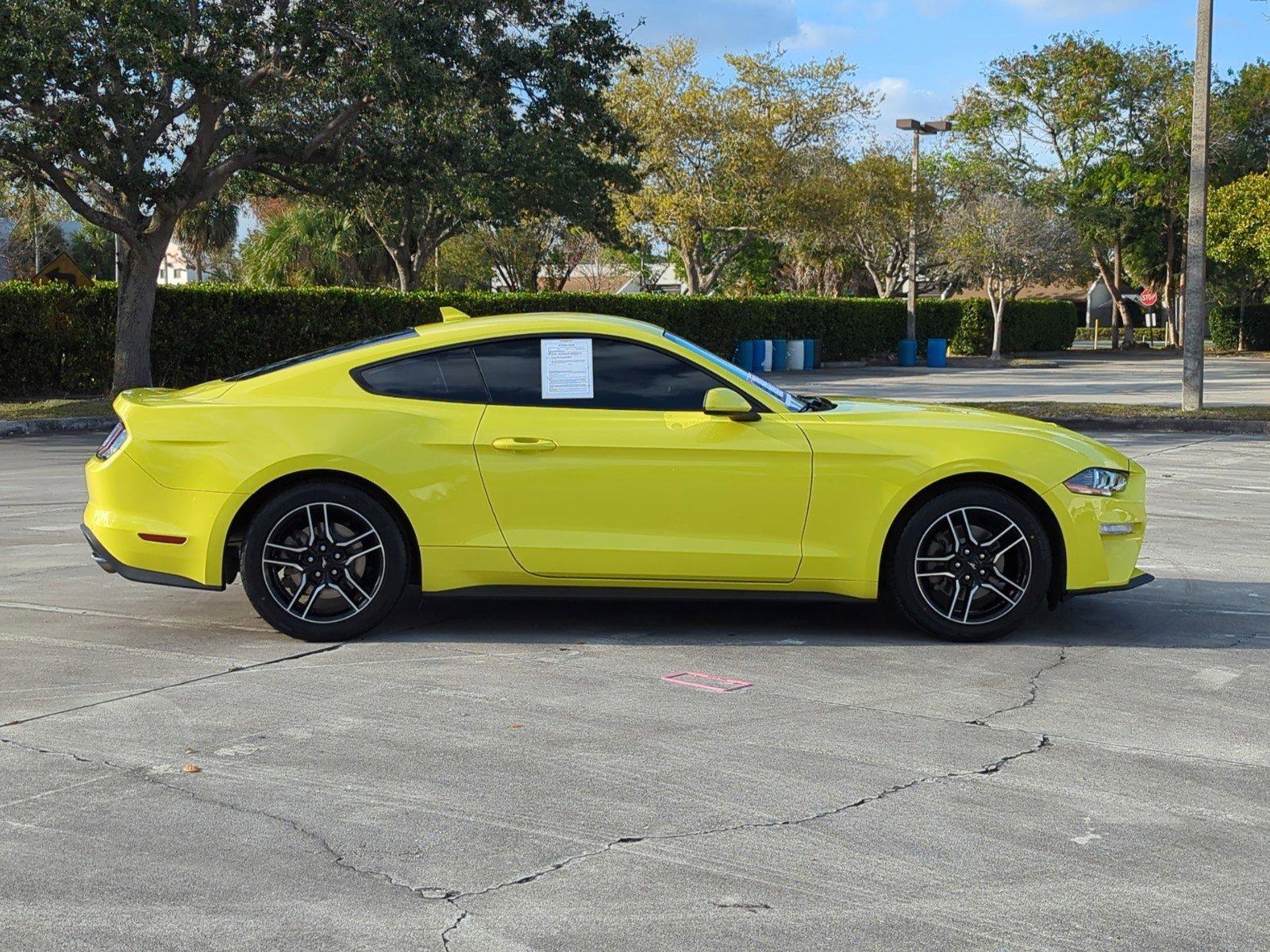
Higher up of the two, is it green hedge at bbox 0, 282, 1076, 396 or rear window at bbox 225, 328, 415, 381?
green hedge at bbox 0, 282, 1076, 396

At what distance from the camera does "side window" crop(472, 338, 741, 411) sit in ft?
21.3

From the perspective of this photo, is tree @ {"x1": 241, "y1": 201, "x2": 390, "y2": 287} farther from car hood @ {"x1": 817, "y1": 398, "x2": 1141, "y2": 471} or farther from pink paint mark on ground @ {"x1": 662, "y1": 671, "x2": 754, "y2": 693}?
pink paint mark on ground @ {"x1": 662, "y1": 671, "x2": 754, "y2": 693}

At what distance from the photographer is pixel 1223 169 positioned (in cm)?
5709

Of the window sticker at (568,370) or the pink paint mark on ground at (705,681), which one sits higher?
the window sticker at (568,370)

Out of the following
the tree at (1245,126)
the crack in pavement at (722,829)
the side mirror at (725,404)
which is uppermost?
the tree at (1245,126)

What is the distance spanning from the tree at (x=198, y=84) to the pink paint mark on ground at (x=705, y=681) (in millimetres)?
16509

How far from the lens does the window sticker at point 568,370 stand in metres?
6.50

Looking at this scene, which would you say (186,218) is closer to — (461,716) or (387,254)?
(387,254)

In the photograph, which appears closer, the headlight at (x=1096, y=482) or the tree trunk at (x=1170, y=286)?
the headlight at (x=1096, y=482)

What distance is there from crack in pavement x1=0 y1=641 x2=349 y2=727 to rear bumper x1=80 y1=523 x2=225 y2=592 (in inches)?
20.9

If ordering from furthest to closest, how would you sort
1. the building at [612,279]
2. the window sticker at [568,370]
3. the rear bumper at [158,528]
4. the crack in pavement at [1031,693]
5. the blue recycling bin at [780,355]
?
1. the building at [612,279]
2. the blue recycling bin at [780,355]
3. the window sticker at [568,370]
4. the rear bumper at [158,528]
5. the crack in pavement at [1031,693]

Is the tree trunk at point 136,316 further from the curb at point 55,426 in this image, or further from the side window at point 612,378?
the side window at point 612,378

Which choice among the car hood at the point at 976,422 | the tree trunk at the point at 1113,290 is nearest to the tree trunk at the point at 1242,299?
the tree trunk at the point at 1113,290

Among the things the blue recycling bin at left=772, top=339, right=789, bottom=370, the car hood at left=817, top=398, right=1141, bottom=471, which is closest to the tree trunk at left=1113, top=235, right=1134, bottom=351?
the blue recycling bin at left=772, top=339, right=789, bottom=370
